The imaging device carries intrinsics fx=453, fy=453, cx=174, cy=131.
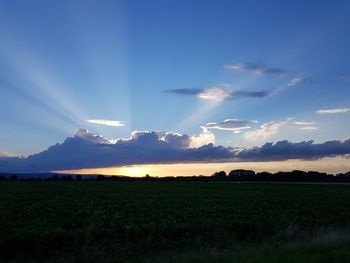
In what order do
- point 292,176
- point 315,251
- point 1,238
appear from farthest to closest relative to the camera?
1. point 292,176
2. point 1,238
3. point 315,251

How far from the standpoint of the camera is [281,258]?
10.4m

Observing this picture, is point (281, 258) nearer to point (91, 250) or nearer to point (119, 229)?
point (91, 250)

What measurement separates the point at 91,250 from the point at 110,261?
2.53 feet

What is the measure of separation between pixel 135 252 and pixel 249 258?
3427mm

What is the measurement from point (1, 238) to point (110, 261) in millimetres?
7102

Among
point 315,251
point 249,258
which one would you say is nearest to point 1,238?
point 249,258

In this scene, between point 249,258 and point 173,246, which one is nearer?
point 249,258

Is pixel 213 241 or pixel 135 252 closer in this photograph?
pixel 135 252

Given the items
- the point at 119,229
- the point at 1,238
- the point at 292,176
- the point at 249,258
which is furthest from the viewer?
the point at 292,176

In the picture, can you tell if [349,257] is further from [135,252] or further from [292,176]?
[292,176]

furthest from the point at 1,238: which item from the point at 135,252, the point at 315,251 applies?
the point at 315,251

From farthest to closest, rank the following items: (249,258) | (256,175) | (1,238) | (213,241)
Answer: (256,175) → (1,238) → (213,241) → (249,258)

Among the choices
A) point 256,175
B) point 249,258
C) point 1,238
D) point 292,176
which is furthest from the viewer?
point 256,175

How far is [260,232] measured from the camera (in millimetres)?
19219
